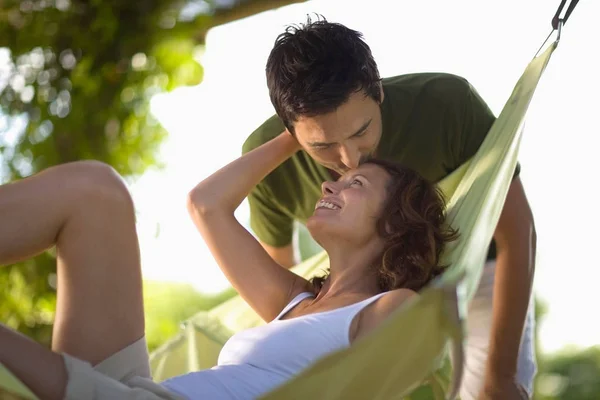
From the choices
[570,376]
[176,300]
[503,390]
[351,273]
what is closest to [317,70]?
[351,273]

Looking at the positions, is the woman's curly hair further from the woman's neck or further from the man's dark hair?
the man's dark hair

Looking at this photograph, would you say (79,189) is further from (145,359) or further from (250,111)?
(250,111)

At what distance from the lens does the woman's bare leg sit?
4.04 feet

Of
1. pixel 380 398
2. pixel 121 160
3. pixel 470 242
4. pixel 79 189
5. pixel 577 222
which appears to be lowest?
pixel 577 222

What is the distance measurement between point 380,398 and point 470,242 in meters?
0.35

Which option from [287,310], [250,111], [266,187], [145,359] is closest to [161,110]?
[250,111]

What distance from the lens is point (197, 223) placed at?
5.80 ft

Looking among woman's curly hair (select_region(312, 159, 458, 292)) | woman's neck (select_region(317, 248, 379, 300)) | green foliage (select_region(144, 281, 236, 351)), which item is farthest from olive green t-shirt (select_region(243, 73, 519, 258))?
green foliage (select_region(144, 281, 236, 351))

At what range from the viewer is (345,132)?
1.57 metres

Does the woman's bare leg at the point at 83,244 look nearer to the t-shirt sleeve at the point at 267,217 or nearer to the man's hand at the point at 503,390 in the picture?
the t-shirt sleeve at the point at 267,217

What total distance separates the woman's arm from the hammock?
315 mm

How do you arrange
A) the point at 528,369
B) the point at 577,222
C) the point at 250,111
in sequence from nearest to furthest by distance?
the point at 528,369 → the point at 250,111 → the point at 577,222

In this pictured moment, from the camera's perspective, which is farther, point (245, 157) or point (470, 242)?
point (245, 157)

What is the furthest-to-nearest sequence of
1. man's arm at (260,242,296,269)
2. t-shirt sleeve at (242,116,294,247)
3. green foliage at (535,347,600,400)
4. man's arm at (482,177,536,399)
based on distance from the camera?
green foliage at (535,347,600,400) → man's arm at (260,242,296,269) → t-shirt sleeve at (242,116,294,247) → man's arm at (482,177,536,399)
